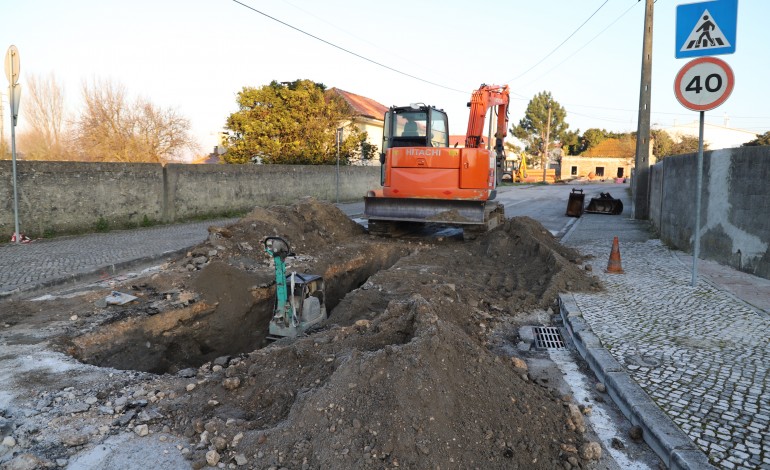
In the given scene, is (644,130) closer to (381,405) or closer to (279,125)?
(279,125)

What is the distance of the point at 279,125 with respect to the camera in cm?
2344

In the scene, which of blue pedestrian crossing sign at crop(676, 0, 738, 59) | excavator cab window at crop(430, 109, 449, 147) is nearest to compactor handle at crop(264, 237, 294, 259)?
blue pedestrian crossing sign at crop(676, 0, 738, 59)

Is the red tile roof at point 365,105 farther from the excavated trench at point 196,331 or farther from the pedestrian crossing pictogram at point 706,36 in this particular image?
the pedestrian crossing pictogram at point 706,36

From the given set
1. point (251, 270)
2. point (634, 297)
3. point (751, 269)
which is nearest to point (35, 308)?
point (251, 270)

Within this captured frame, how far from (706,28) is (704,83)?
0.67 m

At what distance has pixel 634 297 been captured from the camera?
672 cm

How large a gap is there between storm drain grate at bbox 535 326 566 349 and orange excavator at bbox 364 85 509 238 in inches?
209

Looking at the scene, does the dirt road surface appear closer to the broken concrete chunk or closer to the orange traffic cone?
the broken concrete chunk

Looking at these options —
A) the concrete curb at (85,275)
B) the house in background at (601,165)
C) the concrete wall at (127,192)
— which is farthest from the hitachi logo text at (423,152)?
the house in background at (601,165)

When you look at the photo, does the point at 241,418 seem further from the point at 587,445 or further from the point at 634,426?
the point at 634,426

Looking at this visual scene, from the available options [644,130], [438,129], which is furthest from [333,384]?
[644,130]

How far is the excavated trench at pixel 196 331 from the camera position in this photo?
5543mm

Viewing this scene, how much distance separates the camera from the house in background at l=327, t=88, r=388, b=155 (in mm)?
34444

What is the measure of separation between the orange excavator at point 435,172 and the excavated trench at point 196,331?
3.66 metres
